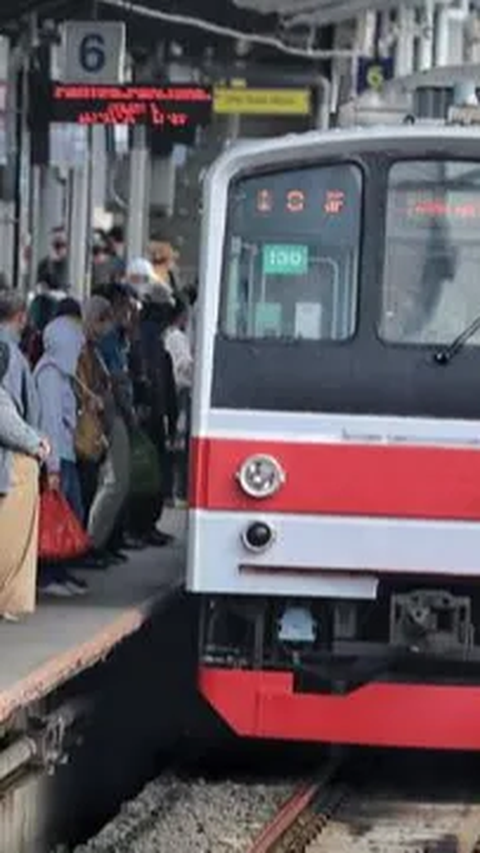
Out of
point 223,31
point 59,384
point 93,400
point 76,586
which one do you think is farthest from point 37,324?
point 223,31

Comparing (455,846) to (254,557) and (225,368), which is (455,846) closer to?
(254,557)

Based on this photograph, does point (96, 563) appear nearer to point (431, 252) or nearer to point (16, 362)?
point (16, 362)

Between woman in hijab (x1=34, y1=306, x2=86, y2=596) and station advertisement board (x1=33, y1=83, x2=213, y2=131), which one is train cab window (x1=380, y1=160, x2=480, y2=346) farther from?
station advertisement board (x1=33, y1=83, x2=213, y2=131)

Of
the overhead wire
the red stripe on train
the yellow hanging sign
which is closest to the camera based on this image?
the red stripe on train

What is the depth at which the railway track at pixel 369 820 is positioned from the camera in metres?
11.3

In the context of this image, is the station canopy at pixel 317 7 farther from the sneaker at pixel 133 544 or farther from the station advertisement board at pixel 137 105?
the sneaker at pixel 133 544

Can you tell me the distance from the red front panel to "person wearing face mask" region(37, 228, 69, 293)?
623 cm

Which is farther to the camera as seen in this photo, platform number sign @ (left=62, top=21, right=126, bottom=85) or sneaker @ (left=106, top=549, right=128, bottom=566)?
platform number sign @ (left=62, top=21, right=126, bottom=85)

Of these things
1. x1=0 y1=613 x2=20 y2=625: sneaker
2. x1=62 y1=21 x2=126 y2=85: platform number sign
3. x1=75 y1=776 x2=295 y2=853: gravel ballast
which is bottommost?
x1=75 y1=776 x2=295 y2=853: gravel ballast

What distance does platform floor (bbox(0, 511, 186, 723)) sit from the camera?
10.5m

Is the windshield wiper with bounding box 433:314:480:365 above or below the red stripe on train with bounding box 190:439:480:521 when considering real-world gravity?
above

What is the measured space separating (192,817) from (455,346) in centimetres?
228

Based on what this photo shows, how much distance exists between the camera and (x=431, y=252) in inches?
459

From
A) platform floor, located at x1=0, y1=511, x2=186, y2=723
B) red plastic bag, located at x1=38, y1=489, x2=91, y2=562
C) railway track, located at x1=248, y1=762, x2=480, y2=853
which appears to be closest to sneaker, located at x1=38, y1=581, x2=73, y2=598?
platform floor, located at x1=0, y1=511, x2=186, y2=723
